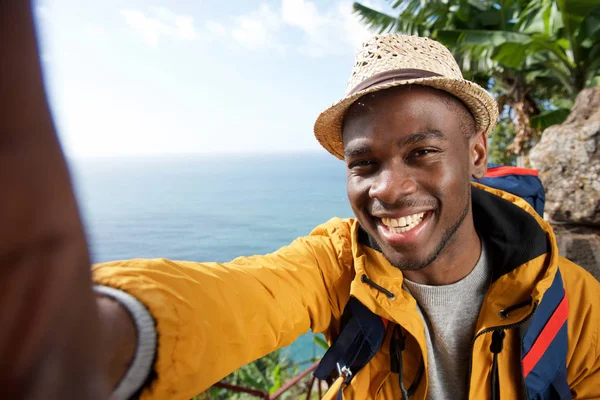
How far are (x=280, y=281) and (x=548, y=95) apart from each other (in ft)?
47.9

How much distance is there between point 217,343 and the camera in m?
1.01

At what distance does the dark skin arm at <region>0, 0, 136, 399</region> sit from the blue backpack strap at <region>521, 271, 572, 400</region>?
64.9 inches

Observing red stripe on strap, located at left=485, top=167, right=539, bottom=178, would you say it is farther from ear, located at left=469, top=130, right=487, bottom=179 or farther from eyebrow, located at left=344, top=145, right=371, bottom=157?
eyebrow, located at left=344, top=145, right=371, bottom=157

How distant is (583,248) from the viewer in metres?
2.95

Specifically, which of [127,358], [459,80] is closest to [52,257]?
[127,358]

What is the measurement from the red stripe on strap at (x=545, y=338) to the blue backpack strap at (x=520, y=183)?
0.67m

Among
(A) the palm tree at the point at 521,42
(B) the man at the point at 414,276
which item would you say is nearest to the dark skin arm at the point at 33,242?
(B) the man at the point at 414,276

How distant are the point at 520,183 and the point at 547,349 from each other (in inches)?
35.4

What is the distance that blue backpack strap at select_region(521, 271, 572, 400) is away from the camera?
58.1 inches

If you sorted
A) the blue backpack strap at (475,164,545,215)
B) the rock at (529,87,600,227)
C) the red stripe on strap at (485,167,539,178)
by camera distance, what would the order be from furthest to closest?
the rock at (529,87,600,227), the red stripe on strap at (485,167,539,178), the blue backpack strap at (475,164,545,215)

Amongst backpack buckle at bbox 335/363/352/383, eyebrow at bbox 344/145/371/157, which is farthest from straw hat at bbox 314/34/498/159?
backpack buckle at bbox 335/363/352/383

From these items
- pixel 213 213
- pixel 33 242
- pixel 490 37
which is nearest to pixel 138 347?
pixel 33 242

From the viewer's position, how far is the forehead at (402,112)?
56.0 inches

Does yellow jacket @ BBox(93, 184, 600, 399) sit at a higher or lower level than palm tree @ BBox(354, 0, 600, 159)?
lower
